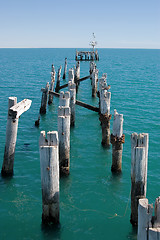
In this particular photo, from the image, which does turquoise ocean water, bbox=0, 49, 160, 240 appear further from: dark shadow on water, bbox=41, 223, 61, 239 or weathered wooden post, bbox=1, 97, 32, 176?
weathered wooden post, bbox=1, 97, 32, 176

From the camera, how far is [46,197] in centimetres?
841

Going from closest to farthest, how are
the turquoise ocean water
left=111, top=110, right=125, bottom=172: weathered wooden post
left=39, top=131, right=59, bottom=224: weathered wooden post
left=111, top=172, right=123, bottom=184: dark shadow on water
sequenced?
left=39, top=131, right=59, bottom=224: weathered wooden post, the turquoise ocean water, left=111, top=110, right=125, bottom=172: weathered wooden post, left=111, top=172, right=123, bottom=184: dark shadow on water

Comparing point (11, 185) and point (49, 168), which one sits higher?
point (49, 168)

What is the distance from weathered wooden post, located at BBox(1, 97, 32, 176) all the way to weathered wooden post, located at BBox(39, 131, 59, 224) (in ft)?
9.29

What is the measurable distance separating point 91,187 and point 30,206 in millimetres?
2605

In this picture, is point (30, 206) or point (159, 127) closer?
point (30, 206)

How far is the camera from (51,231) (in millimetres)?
8836

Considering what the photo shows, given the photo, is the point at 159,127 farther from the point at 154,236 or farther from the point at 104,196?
the point at 154,236

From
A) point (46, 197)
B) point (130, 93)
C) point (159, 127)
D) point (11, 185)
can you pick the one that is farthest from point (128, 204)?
point (130, 93)

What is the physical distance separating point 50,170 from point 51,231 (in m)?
2.12

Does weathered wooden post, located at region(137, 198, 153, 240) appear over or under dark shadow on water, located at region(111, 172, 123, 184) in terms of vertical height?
over

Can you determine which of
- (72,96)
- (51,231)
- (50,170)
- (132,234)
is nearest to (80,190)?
(51,231)

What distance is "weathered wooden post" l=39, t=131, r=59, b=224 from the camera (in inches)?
314

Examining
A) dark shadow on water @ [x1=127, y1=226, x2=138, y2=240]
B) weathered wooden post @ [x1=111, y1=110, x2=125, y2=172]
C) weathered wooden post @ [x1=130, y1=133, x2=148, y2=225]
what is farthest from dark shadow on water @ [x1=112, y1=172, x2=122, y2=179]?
weathered wooden post @ [x1=130, y1=133, x2=148, y2=225]
